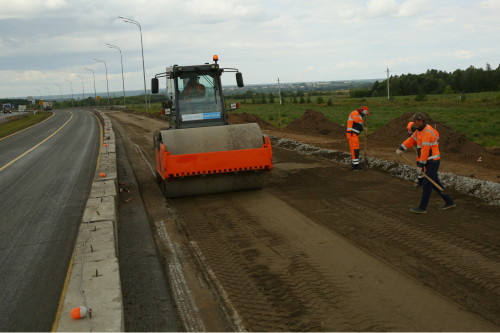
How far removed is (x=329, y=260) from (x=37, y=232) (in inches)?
204

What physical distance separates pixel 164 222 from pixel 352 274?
12.8 feet

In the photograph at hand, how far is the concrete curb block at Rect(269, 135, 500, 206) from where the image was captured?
344 inches

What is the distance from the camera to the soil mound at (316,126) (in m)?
23.6

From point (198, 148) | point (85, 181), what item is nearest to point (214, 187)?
point (198, 148)

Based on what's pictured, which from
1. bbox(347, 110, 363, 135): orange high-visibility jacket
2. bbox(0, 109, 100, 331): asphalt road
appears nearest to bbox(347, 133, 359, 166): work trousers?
bbox(347, 110, 363, 135): orange high-visibility jacket

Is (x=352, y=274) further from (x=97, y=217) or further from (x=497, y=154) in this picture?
(x=497, y=154)

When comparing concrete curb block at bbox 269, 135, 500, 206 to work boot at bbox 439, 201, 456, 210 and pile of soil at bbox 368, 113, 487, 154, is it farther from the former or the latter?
pile of soil at bbox 368, 113, 487, 154

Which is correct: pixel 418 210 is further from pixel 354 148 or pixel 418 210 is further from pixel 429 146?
pixel 354 148

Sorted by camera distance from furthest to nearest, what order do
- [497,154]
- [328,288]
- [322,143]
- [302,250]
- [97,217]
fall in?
[322,143], [497,154], [97,217], [302,250], [328,288]

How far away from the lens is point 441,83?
96625 millimetres

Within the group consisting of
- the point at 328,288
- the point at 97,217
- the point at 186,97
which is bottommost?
the point at 328,288

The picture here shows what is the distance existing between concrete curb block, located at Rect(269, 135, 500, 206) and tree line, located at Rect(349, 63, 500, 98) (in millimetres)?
79890

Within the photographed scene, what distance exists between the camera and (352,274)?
18.0 feet

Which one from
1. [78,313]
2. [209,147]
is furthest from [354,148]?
[78,313]
